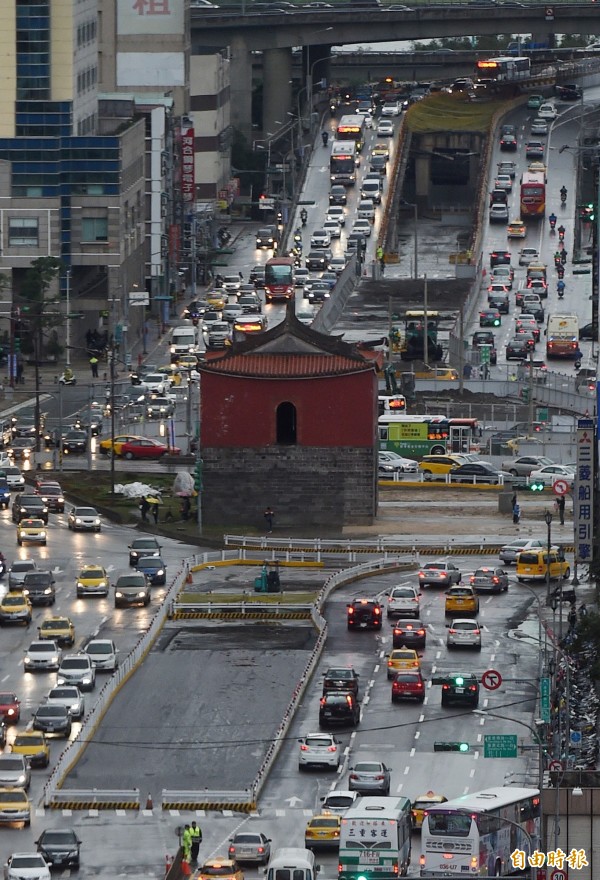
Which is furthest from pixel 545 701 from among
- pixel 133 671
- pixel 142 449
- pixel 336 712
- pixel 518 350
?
pixel 518 350

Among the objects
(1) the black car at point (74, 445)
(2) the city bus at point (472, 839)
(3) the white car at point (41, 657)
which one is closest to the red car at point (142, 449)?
(1) the black car at point (74, 445)

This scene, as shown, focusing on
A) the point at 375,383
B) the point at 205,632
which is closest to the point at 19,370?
the point at 375,383

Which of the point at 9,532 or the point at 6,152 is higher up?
the point at 6,152

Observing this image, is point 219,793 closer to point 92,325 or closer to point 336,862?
point 336,862

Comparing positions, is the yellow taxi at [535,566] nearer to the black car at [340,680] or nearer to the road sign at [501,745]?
the black car at [340,680]

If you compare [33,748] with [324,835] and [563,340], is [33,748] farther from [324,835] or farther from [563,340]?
[563,340]

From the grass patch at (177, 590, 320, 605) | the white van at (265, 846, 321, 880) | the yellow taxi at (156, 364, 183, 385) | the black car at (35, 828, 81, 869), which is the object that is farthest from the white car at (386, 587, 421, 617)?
the yellow taxi at (156, 364, 183, 385)
